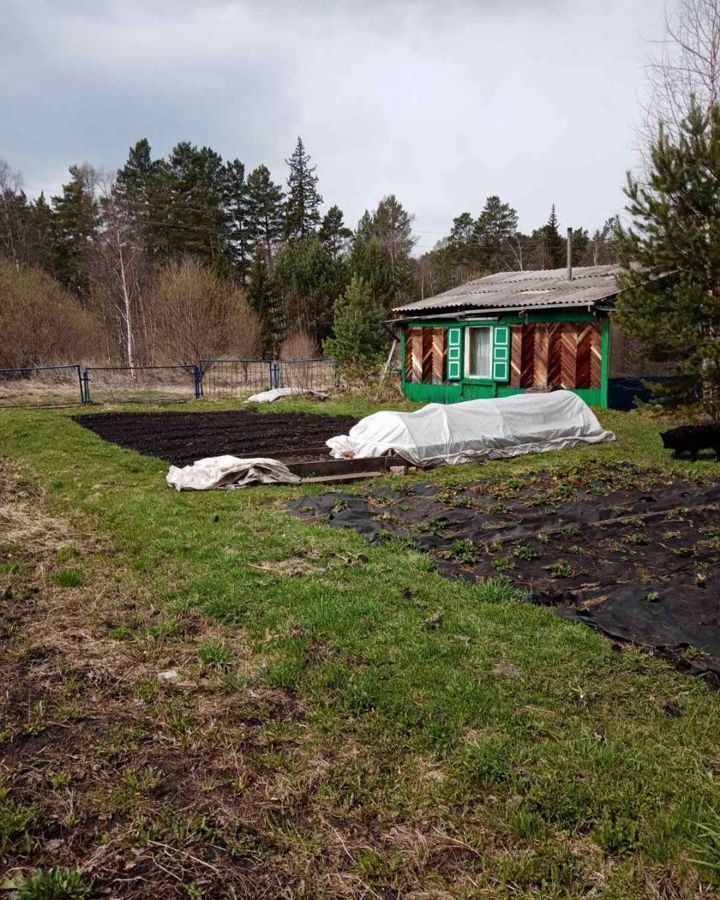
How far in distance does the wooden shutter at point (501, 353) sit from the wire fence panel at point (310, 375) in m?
6.46

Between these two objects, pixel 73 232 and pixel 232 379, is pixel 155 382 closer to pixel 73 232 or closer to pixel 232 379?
pixel 232 379

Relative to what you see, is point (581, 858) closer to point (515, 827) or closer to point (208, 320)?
point (515, 827)

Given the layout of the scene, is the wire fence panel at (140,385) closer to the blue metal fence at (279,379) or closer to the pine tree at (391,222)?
the blue metal fence at (279,379)

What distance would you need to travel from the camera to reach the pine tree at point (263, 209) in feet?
142

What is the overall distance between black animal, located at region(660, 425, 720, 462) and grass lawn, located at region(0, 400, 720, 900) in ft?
21.2

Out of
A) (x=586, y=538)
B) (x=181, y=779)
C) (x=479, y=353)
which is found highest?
(x=479, y=353)

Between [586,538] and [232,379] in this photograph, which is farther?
[232,379]

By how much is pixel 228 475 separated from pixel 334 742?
5.49m

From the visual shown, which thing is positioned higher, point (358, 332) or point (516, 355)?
point (358, 332)

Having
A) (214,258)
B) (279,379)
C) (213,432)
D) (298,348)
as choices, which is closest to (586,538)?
(213,432)

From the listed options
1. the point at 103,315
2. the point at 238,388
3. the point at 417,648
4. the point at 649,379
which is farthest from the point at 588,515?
the point at 103,315

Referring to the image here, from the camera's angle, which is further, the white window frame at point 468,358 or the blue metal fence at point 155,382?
the blue metal fence at point 155,382

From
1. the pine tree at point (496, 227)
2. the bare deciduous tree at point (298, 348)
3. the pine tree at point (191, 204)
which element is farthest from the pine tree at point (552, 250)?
the pine tree at point (191, 204)

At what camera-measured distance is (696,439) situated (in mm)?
9359
